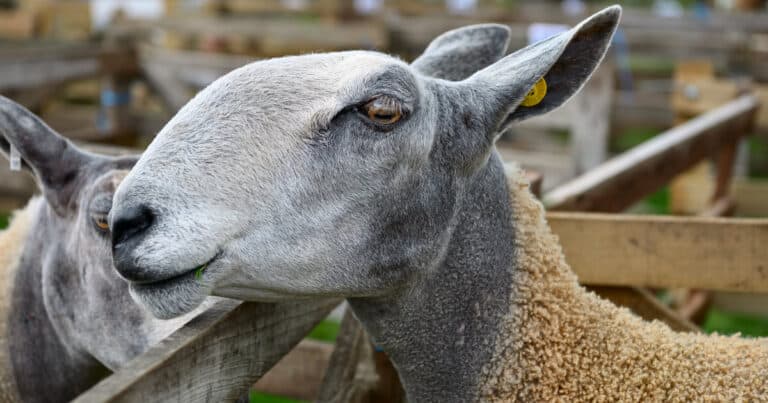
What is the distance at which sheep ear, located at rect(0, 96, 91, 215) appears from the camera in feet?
8.64

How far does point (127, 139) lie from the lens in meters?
8.46

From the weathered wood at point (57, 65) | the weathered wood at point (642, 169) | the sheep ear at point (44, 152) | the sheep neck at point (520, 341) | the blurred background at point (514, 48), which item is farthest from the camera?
the weathered wood at point (57, 65)

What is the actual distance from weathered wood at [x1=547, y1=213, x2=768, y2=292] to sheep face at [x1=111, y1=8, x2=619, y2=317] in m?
0.93

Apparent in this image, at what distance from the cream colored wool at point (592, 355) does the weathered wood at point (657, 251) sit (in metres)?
0.67

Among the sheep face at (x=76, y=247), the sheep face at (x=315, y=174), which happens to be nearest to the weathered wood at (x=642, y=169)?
the sheep face at (x=315, y=174)

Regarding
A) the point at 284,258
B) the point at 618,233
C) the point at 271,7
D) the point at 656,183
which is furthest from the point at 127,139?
the point at 271,7

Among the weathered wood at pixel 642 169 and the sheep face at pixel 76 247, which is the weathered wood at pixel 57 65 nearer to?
the sheep face at pixel 76 247

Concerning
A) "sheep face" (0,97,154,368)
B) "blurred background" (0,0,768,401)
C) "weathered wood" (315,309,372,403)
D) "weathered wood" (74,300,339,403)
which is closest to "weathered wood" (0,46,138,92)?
"blurred background" (0,0,768,401)

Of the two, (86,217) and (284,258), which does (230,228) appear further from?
(86,217)

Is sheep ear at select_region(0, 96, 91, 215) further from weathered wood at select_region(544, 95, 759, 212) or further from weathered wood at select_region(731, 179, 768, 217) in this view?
weathered wood at select_region(731, 179, 768, 217)

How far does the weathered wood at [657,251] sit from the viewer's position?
9.64ft

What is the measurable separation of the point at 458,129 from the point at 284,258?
54 cm

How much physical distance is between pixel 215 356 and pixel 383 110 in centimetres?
70

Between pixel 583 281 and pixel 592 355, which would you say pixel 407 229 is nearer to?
pixel 592 355
